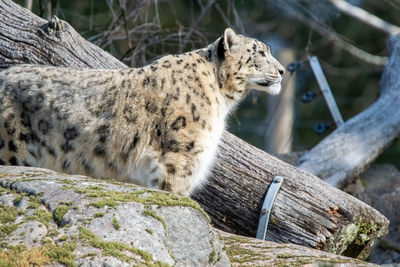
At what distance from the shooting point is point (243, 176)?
6332 millimetres

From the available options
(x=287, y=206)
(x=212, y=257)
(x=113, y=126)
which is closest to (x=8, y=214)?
(x=212, y=257)

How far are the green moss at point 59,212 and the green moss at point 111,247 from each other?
0.16 metres

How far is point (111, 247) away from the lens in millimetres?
3434

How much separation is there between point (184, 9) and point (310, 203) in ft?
36.4

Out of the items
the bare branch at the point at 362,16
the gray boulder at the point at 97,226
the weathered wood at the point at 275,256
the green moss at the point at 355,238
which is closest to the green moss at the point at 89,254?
the gray boulder at the point at 97,226

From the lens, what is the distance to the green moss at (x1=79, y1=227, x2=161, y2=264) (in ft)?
11.2

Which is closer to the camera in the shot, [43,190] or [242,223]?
[43,190]

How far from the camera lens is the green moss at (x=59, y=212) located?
3615 millimetres

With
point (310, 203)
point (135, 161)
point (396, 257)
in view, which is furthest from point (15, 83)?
point (396, 257)

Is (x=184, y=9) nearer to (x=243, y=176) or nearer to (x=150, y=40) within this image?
(x=150, y=40)

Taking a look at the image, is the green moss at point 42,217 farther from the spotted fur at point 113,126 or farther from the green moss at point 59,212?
the spotted fur at point 113,126

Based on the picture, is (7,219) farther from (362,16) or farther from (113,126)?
(362,16)

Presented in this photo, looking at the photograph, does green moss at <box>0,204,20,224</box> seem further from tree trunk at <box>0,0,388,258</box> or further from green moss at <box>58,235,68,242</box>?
tree trunk at <box>0,0,388,258</box>

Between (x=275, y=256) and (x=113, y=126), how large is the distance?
1.84 metres
